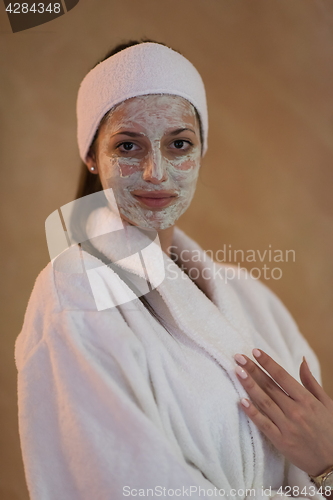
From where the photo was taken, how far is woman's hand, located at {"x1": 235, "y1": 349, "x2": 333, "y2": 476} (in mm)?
598

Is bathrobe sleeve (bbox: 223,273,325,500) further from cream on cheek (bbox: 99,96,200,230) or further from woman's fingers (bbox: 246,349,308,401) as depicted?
cream on cheek (bbox: 99,96,200,230)

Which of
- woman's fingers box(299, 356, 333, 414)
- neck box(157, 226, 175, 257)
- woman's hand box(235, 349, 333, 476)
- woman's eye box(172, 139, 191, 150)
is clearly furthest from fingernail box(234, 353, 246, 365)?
woman's eye box(172, 139, 191, 150)

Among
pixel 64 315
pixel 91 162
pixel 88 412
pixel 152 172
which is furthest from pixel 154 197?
pixel 88 412

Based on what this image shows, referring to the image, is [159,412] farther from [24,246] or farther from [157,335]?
[24,246]

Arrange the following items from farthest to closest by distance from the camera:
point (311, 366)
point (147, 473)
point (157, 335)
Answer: point (311, 366), point (157, 335), point (147, 473)

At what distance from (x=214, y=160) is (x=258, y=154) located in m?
0.11

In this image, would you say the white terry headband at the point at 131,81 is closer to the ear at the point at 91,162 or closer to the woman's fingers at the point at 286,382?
the ear at the point at 91,162

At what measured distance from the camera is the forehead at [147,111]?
2.08 feet

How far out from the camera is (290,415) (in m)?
0.61

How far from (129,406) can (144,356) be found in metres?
0.08

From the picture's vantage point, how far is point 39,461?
568mm

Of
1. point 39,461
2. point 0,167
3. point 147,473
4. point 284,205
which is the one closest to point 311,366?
point 284,205

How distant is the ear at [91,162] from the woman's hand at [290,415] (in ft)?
1.40

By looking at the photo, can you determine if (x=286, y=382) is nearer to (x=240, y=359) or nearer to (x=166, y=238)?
(x=240, y=359)
